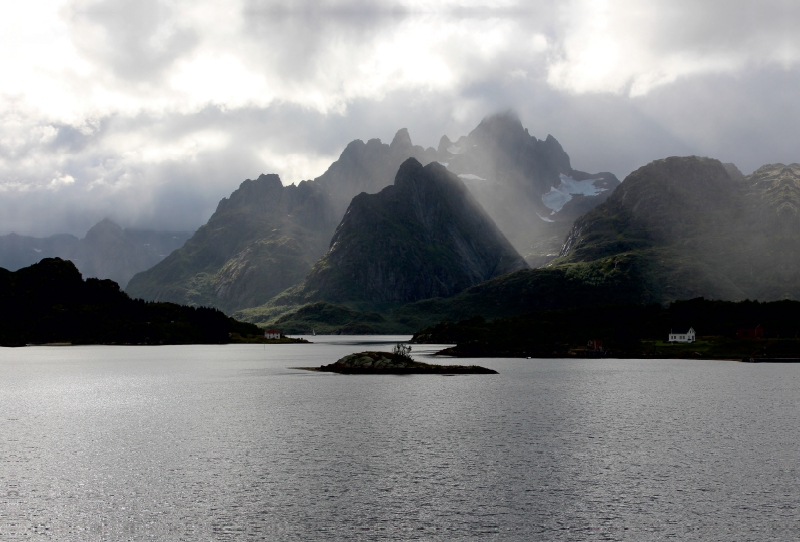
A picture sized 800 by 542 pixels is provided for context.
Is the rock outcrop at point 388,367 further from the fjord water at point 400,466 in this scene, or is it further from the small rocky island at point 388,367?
the fjord water at point 400,466

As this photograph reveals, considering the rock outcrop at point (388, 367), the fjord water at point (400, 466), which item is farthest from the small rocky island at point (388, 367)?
the fjord water at point (400, 466)

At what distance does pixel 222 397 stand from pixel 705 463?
80.3 metres

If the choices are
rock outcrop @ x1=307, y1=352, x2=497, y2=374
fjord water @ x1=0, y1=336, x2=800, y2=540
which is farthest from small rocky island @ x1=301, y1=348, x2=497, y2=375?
fjord water @ x1=0, y1=336, x2=800, y2=540

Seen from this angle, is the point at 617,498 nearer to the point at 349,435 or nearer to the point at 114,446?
the point at 349,435

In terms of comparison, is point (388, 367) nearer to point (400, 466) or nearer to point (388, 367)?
point (388, 367)

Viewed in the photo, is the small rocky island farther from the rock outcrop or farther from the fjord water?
the fjord water

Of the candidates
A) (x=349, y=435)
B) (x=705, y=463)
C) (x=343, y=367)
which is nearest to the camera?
(x=705, y=463)

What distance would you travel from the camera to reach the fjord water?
119 ft

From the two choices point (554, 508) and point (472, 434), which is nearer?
point (554, 508)

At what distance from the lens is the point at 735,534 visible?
112 feet

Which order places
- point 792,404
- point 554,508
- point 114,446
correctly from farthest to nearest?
point 792,404 → point 114,446 → point 554,508

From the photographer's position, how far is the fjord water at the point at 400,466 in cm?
3612

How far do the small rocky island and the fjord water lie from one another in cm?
5288

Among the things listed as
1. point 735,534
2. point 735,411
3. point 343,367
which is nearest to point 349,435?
point 735,534
